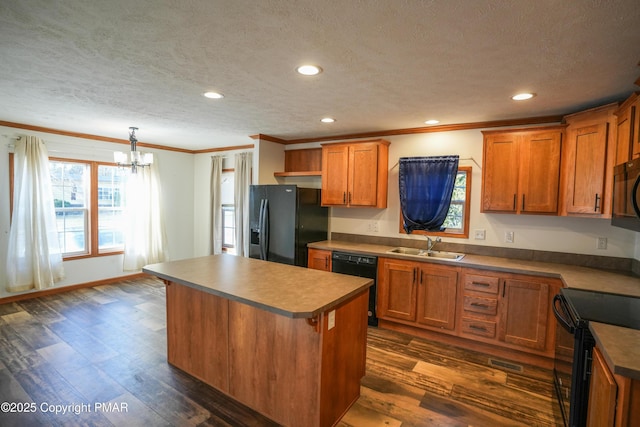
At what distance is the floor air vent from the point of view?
287 cm

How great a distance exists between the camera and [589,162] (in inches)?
107

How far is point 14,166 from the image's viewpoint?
4164 millimetres

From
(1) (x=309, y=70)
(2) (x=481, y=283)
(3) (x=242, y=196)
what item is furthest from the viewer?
(3) (x=242, y=196)

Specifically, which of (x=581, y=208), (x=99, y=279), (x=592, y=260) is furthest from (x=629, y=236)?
(x=99, y=279)

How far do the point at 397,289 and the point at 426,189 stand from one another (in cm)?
126

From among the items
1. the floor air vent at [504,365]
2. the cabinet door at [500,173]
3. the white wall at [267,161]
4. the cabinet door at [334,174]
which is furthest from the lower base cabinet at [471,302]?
the white wall at [267,161]

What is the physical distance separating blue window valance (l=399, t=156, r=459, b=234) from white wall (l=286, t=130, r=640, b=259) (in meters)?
0.13

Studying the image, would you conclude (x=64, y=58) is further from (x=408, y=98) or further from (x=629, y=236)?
(x=629, y=236)

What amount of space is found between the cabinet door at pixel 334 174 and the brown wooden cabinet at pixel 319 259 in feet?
2.24

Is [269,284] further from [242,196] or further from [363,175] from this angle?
[242,196]

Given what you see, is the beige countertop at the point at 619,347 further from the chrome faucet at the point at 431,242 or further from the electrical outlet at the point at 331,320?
the chrome faucet at the point at 431,242

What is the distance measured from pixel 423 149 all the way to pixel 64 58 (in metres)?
3.50

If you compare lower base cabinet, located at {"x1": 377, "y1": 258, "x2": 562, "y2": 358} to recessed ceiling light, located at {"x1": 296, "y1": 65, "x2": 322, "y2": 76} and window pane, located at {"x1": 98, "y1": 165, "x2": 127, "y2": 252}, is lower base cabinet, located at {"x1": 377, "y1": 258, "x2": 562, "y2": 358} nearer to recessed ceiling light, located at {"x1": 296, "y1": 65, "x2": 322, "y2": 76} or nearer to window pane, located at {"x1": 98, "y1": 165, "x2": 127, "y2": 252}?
recessed ceiling light, located at {"x1": 296, "y1": 65, "x2": 322, "y2": 76}

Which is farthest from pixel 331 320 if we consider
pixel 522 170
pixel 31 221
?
pixel 31 221
